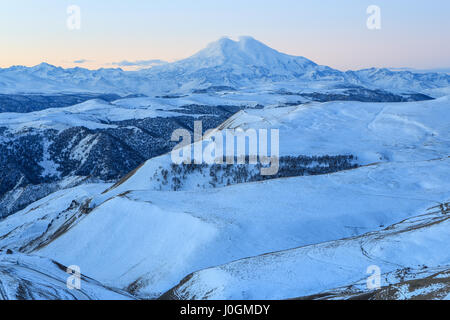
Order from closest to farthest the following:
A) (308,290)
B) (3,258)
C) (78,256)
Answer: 1. (308,290)
2. (3,258)
3. (78,256)

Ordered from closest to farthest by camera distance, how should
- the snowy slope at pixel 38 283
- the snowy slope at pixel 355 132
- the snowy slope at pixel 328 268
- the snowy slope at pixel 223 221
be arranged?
1. the snowy slope at pixel 38 283
2. the snowy slope at pixel 328 268
3. the snowy slope at pixel 223 221
4. the snowy slope at pixel 355 132

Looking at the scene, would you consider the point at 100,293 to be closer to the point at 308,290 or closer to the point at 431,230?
the point at 308,290

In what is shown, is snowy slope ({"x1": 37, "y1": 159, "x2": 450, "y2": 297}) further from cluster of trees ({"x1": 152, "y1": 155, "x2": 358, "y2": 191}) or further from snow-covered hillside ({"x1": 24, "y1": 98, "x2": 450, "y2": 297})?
cluster of trees ({"x1": 152, "y1": 155, "x2": 358, "y2": 191})

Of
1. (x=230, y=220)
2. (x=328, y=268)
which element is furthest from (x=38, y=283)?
(x=230, y=220)

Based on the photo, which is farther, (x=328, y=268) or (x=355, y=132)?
(x=355, y=132)

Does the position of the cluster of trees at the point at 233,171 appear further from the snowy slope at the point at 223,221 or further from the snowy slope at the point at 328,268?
the snowy slope at the point at 328,268

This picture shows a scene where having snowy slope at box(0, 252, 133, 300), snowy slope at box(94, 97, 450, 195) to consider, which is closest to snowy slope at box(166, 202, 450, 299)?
snowy slope at box(0, 252, 133, 300)

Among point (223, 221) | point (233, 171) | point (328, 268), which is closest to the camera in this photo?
point (328, 268)

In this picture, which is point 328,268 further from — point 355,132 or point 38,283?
point 355,132

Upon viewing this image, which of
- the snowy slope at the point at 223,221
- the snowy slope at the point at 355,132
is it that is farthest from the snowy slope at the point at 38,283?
the snowy slope at the point at 355,132

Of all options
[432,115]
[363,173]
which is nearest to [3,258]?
[363,173]
